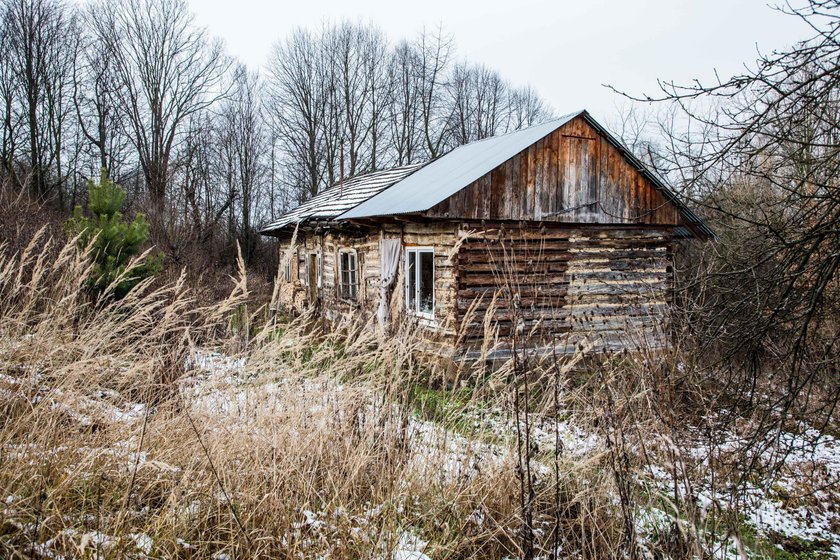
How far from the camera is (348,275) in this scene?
12656 mm

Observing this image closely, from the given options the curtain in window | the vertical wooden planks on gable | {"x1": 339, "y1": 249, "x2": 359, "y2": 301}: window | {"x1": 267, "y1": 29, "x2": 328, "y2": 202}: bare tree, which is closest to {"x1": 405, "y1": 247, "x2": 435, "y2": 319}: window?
the curtain in window

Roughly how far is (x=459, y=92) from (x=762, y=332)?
92.4 ft

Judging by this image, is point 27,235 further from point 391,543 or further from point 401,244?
point 391,543

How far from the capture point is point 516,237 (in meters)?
8.72

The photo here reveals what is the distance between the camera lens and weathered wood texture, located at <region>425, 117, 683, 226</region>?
8.54 m

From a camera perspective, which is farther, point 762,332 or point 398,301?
point 398,301

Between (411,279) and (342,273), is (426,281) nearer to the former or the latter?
(411,279)

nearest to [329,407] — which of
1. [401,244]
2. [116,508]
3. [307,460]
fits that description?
[307,460]

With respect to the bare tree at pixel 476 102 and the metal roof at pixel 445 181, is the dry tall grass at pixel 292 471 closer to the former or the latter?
the metal roof at pixel 445 181

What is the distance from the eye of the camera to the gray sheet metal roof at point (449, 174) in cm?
865

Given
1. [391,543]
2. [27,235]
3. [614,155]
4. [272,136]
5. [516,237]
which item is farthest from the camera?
[272,136]

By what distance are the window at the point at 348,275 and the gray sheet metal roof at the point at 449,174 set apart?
1.32 metres

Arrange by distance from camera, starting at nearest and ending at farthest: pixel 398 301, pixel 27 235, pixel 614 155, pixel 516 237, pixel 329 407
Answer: pixel 329 407
pixel 398 301
pixel 27 235
pixel 516 237
pixel 614 155

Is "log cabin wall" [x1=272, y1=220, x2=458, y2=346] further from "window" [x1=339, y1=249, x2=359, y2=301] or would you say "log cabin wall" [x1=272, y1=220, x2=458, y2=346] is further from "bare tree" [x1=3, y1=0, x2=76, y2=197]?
"bare tree" [x1=3, y1=0, x2=76, y2=197]
